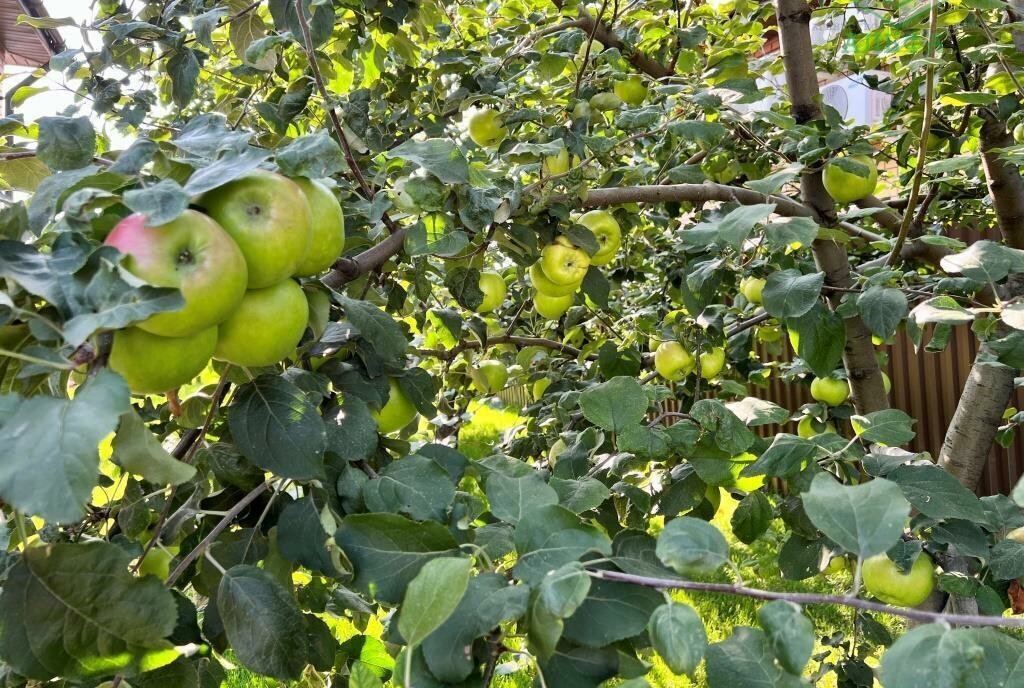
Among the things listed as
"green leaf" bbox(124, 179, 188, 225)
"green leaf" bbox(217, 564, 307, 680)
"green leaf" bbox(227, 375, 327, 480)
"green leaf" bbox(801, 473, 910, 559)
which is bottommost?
"green leaf" bbox(217, 564, 307, 680)

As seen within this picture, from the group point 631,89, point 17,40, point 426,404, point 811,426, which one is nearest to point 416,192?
point 426,404

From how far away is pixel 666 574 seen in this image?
728 mm

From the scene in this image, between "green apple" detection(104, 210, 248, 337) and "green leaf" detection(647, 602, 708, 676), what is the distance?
1.46 feet

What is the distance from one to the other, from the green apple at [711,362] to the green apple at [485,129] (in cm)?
77

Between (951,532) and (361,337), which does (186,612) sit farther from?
(951,532)

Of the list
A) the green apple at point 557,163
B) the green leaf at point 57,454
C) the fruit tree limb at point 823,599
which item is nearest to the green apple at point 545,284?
the green apple at point 557,163

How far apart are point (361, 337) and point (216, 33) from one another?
1.89m

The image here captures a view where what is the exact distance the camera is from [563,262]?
1510 mm

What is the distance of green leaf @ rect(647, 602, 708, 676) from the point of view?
0.57 m

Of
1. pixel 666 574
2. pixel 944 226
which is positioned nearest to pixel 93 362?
pixel 666 574

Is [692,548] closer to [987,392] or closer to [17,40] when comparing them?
[987,392]

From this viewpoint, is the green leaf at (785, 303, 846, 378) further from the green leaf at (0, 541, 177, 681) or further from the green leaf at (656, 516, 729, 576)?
the green leaf at (0, 541, 177, 681)

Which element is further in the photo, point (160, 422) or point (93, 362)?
point (160, 422)

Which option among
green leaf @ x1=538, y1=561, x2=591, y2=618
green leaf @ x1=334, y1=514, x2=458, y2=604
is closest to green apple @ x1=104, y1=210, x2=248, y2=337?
green leaf @ x1=334, y1=514, x2=458, y2=604
